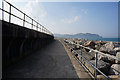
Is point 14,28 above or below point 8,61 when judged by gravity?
above

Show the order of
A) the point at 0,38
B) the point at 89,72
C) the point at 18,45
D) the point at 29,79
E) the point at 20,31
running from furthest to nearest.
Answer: the point at 18,45
the point at 20,31
the point at 89,72
the point at 0,38
the point at 29,79

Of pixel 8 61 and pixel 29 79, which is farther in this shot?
pixel 8 61

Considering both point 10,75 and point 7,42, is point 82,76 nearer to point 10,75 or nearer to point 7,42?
point 10,75

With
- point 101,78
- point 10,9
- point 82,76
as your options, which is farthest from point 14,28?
point 101,78

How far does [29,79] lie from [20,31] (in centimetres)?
274

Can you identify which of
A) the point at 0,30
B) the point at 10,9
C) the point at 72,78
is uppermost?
the point at 10,9

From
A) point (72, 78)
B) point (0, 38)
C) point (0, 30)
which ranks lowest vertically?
point (72, 78)

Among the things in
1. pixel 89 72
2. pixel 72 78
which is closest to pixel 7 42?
pixel 72 78

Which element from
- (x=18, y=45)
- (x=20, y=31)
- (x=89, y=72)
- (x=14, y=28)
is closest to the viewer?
(x=89, y=72)

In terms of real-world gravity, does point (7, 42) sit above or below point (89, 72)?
above

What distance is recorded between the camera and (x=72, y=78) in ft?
11.9

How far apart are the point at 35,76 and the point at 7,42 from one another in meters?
2.01

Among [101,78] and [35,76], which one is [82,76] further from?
[35,76]

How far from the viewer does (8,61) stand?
4.57 m
